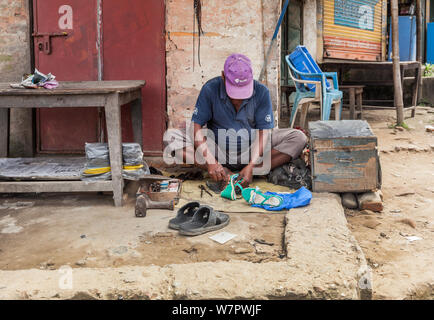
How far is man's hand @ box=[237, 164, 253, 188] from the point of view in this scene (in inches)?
148

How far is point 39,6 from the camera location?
15.0ft

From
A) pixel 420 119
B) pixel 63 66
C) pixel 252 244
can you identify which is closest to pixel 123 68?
pixel 63 66

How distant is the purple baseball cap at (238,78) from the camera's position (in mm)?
3729

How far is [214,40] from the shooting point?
4.45 metres

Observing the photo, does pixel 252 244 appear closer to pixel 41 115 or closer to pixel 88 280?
pixel 88 280

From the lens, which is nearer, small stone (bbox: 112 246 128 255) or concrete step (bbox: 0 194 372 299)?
concrete step (bbox: 0 194 372 299)

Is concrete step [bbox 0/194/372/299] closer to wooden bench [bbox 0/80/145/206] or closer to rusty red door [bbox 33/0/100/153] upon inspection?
wooden bench [bbox 0/80/145/206]

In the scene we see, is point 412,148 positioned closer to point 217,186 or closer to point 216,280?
point 217,186

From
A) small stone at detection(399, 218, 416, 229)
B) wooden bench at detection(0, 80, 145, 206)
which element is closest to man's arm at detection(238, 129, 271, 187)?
wooden bench at detection(0, 80, 145, 206)

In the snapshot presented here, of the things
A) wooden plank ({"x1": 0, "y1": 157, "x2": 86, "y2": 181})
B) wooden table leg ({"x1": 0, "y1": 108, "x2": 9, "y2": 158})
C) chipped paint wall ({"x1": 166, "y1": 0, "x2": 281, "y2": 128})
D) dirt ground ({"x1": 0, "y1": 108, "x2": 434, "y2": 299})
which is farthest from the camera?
chipped paint wall ({"x1": 166, "y1": 0, "x2": 281, "y2": 128})

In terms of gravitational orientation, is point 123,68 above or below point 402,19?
below

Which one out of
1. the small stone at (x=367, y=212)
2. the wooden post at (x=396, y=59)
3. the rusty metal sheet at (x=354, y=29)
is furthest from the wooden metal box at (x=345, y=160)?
the rusty metal sheet at (x=354, y=29)

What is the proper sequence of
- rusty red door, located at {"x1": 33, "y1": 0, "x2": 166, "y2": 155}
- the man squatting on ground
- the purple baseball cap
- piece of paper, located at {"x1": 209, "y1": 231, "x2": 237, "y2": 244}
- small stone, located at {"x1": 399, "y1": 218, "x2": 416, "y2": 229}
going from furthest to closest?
rusty red door, located at {"x1": 33, "y1": 0, "x2": 166, "y2": 155} < the man squatting on ground < the purple baseball cap < small stone, located at {"x1": 399, "y1": 218, "x2": 416, "y2": 229} < piece of paper, located at {"x1": 209, "y1": 231, "x2": 237, "y2": 244}

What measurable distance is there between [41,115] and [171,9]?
69.7 inches
